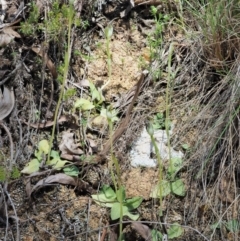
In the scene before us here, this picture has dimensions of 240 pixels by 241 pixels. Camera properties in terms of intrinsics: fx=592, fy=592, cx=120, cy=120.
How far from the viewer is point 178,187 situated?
2.16 m

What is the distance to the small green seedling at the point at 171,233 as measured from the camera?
2068mm

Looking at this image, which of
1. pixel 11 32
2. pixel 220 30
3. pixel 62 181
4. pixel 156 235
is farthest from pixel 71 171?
pixel 220 30

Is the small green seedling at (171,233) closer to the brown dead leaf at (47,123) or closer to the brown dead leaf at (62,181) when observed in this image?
the brown dead leaf at (62,181)

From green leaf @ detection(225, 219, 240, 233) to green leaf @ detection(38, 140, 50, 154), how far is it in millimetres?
722

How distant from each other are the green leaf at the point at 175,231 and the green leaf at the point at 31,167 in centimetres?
54

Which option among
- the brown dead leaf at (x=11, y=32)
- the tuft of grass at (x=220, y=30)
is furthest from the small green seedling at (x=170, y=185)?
the brown dead leaf at (x=11, y=32)

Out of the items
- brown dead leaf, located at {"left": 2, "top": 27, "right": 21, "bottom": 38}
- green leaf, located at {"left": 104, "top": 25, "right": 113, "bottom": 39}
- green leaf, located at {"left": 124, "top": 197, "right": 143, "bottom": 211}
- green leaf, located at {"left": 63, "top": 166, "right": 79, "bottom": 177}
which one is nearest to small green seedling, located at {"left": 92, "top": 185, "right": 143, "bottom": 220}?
green leaf, located at {"left": 124, "top": 197, "right": 143, "bottom": 211}

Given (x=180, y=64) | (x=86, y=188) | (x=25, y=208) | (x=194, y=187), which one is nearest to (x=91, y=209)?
(x=86, y=188)

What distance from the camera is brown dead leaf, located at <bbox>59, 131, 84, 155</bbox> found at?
7.41 ft

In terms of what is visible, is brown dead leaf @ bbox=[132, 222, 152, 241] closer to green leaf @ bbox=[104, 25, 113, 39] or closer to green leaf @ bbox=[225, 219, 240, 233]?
green leaf @ bbox=[225, 219, 240, 233]

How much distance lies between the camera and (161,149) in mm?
2275

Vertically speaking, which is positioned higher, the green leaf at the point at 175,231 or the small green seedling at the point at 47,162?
the small green seedling at the point at 47,162

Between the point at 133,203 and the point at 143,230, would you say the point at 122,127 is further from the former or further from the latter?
the point at 143,230

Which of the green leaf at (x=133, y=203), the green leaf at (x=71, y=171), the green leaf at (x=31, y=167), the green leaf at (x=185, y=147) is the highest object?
the green leaf at (x=185, y=147)
